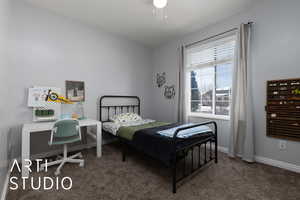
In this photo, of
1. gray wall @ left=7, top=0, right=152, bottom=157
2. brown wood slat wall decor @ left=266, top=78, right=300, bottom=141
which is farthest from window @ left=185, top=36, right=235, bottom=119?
gray wall @ left=7, top=0, right=152, bottom=157

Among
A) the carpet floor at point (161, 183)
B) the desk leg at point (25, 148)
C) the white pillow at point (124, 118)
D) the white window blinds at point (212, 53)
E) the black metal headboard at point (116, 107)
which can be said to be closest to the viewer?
the carpet floor at point (161, 183)

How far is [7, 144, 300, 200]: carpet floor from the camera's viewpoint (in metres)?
1.53

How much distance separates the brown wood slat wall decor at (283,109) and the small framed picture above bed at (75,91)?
3.55m

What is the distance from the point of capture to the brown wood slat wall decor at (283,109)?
6.50 ft

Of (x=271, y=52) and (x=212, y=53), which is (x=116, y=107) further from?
(x=271, y=52)

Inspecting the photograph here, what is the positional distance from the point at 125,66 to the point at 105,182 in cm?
283

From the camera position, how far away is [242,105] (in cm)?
241

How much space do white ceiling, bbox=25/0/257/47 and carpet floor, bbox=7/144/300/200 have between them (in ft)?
9.15

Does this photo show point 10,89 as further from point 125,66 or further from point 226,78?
point 226,78

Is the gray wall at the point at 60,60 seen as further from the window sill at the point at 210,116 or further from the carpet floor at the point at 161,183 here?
the window sill at the point at 210,116

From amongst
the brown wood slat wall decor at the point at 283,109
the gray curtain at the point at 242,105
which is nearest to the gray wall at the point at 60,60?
the gray curtain at the point at 242,105

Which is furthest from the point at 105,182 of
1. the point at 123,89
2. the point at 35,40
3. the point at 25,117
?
the point at 35,40

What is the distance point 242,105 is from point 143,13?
256 cm

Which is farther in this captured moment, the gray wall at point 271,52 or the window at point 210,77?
the window at point 210,77
